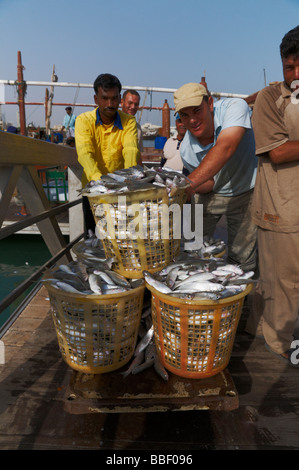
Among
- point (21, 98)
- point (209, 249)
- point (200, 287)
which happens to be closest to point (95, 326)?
point (200, 287)

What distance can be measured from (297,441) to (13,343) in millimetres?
2443

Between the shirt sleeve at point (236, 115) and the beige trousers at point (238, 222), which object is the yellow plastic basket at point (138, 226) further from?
the beige trousers at point (238, 222)

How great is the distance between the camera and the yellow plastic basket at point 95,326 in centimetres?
212

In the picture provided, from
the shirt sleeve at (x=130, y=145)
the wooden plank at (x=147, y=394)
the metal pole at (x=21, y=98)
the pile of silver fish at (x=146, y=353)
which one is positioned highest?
the metal pole at (x=21, y=98)

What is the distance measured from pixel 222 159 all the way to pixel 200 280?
1.06 meters

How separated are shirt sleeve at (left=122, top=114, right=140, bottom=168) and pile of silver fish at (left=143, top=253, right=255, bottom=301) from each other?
1507 mm

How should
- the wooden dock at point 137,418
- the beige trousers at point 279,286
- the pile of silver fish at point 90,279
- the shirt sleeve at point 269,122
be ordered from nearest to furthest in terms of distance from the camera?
the wooden dock at point 137,418, the pile of silver fish at point 90,279, the shirt sleeve at point 269,122, the beige trousers at point 279,286

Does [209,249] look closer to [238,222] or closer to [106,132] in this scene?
[238,222]

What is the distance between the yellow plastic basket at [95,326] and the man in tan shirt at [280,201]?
1.23m

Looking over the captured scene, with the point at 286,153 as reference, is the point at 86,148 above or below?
above

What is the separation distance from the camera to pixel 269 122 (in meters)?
2.43

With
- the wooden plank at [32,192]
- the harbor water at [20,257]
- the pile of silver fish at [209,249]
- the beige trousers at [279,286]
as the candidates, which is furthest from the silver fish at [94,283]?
the harbor water at [20,257]
